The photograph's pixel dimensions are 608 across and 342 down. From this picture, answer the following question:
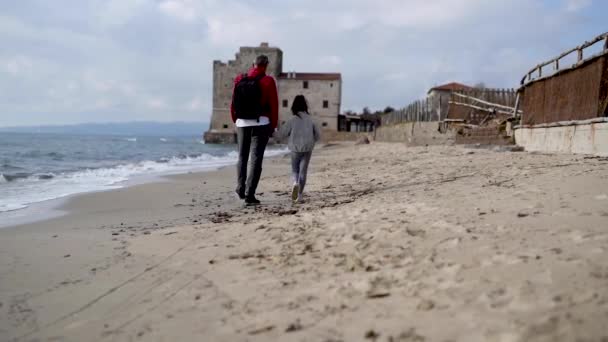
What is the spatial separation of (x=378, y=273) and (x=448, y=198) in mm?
2236

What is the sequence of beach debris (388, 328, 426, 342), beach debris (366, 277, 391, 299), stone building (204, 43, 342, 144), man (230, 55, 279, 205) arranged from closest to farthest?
beach debris (388, 328, 426, 342) < beach debris (366, 277, 391, 299) < man (230, 55, 279, 205) < stone building (204, 43, 342, 144)

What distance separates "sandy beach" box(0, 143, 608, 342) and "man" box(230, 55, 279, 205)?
100 cm

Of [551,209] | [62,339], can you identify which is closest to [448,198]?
[551,209]

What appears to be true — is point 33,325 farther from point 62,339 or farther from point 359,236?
point 359,236

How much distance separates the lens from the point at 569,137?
8.10 m

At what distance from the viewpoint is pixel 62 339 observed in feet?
7.88

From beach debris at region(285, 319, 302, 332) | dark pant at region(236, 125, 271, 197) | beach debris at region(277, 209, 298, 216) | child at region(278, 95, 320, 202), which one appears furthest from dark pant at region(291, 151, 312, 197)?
beach debris at region(285, 319, 302, 332)

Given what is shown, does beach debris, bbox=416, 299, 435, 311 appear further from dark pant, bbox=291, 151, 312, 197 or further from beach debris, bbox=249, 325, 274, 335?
dark pant, bbox=291, 151, 312, 197

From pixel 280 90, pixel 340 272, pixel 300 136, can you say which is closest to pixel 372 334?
pixel 340 272

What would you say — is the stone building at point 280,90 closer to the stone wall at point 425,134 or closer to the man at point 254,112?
the stone wall at point 425,134

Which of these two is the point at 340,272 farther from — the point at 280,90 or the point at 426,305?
the point at 280,90

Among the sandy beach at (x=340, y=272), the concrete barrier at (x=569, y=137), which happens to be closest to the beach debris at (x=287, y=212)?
the sandy beach at (x=340, y=272)

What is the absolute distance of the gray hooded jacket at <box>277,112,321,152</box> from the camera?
609 cm

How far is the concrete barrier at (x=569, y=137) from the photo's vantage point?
699 cm
